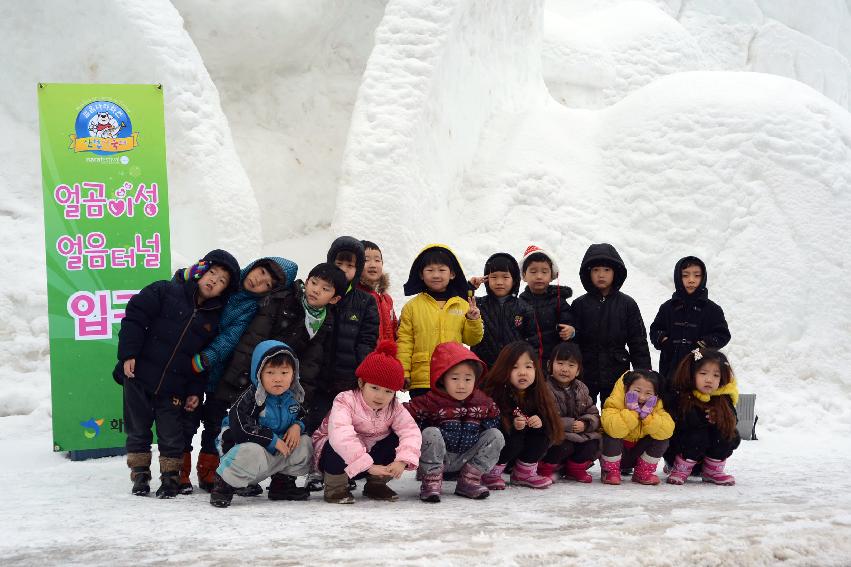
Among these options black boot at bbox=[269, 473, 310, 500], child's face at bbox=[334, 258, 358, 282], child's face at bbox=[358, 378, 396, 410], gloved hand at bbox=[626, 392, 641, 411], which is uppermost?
child's face at bbox=[334, 258, 358, 282]

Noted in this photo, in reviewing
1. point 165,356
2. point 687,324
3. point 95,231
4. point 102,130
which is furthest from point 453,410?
point 102,130

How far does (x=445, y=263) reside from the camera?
4.09 meters

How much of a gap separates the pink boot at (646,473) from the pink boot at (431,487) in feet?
3.79

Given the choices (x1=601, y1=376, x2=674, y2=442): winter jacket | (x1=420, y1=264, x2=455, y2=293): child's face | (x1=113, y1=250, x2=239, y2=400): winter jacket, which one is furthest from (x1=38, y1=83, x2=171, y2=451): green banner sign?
(x1=601, y1=376, x2=674, y2=442): winter jacket

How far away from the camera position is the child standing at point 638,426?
13.3ft

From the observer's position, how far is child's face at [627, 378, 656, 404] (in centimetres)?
407

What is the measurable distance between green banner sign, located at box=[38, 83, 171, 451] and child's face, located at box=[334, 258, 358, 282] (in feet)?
3.73

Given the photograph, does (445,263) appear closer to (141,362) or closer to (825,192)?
(141,362)

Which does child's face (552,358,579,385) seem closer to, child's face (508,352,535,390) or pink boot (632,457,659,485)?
child's face (508,352,535,390)

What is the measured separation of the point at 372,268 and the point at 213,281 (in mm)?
896

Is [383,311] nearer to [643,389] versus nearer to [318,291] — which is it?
[318,291]

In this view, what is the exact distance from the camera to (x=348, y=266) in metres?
4.03

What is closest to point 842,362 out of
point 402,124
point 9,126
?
point 402,124

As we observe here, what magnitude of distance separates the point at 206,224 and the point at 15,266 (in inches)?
56.2
